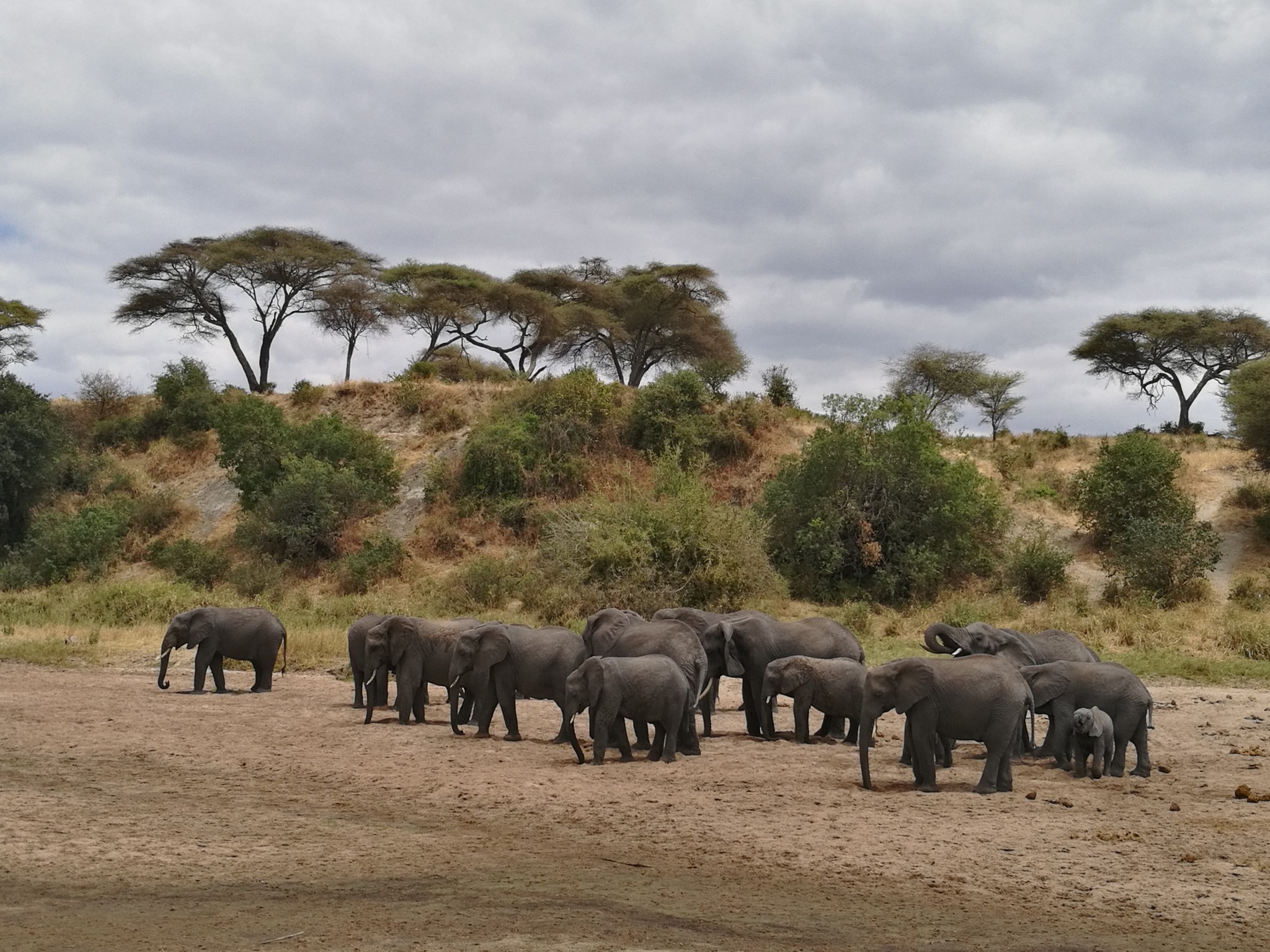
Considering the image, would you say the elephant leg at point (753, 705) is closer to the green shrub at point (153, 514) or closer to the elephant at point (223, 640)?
the elephant at point (223, 640)

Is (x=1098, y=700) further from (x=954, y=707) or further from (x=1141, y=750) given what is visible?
(x=954, y=707)

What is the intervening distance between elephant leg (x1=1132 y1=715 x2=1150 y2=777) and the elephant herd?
1 centimetres

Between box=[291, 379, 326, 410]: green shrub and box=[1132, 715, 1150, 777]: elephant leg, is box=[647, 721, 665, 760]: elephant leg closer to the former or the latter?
box=[1132, 715, 1150, 777]: elephant leg

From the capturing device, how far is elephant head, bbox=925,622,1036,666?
1498 cm

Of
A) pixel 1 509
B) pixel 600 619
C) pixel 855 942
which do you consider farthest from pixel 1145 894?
pixel 1 509

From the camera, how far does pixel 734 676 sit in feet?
50.3

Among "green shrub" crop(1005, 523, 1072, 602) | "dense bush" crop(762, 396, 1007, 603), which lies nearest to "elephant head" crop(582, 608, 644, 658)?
"dense bush" crop(762, 396, 1007, 603)

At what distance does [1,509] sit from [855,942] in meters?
40.1

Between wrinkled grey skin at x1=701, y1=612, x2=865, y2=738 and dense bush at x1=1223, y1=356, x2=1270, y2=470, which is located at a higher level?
dense bush at x1=1223, y1=356, x2=1270, y2=470

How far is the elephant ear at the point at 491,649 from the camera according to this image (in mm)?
14531

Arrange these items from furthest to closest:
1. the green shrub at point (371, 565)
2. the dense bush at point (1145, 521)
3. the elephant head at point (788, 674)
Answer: the green shrub at point (371, 565), the dense bush at point (1145, 521), the elephant head at point (788, 674)

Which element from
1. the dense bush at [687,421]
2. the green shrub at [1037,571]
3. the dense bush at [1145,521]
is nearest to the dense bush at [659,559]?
the green shrub at [1037,571]

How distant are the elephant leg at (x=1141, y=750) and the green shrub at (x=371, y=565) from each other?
27.6 metres

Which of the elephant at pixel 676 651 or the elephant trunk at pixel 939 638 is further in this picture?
the elephant trunk at pixel 939 638
